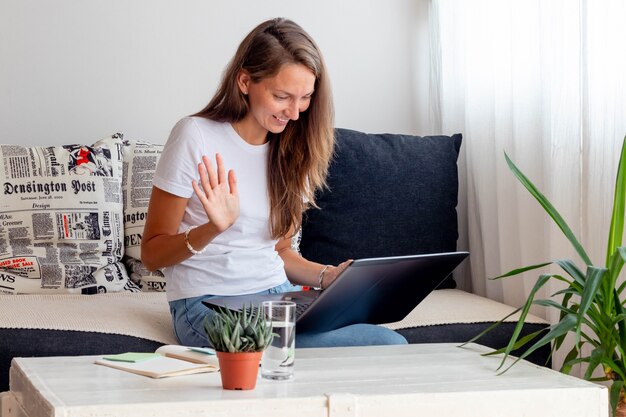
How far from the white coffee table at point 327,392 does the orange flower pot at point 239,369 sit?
16 millimetres

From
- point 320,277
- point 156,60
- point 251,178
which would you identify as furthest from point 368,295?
point 156,60

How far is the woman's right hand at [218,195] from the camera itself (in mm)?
1799

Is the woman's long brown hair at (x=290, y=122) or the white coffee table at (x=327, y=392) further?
the woman's long brown hair at (x=290, y=122)

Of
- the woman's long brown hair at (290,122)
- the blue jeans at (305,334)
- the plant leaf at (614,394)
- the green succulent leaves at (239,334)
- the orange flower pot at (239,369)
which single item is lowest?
the plant leaf at (614,394)

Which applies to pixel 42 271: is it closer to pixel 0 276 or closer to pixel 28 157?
pixel 0 276

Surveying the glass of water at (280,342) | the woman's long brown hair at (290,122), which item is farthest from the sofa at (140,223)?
the glass of water at (280,342)

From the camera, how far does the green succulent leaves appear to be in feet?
4.19

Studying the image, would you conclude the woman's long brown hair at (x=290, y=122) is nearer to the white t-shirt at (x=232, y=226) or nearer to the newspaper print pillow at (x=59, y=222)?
the white t-shirt at (x=232, y=226)

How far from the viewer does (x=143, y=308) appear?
2.31 m

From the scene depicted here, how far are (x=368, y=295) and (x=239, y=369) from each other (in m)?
0.60

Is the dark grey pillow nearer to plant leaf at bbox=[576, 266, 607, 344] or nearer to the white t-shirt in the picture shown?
the white t-shirt

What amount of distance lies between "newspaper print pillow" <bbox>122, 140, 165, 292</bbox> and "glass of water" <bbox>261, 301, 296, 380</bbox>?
137 centimetres

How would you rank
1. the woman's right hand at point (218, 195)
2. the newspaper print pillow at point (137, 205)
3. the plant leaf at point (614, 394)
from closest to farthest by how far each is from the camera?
the plant leaf at point (614, 394) → the woman's right hand at point (218, 195) → the newspaper print pillow at point (137, 205)

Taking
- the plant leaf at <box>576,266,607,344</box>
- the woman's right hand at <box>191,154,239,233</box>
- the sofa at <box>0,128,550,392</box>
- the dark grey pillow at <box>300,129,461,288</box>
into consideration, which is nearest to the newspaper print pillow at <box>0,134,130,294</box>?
the sofa at <box>0,128,550,392</box>
